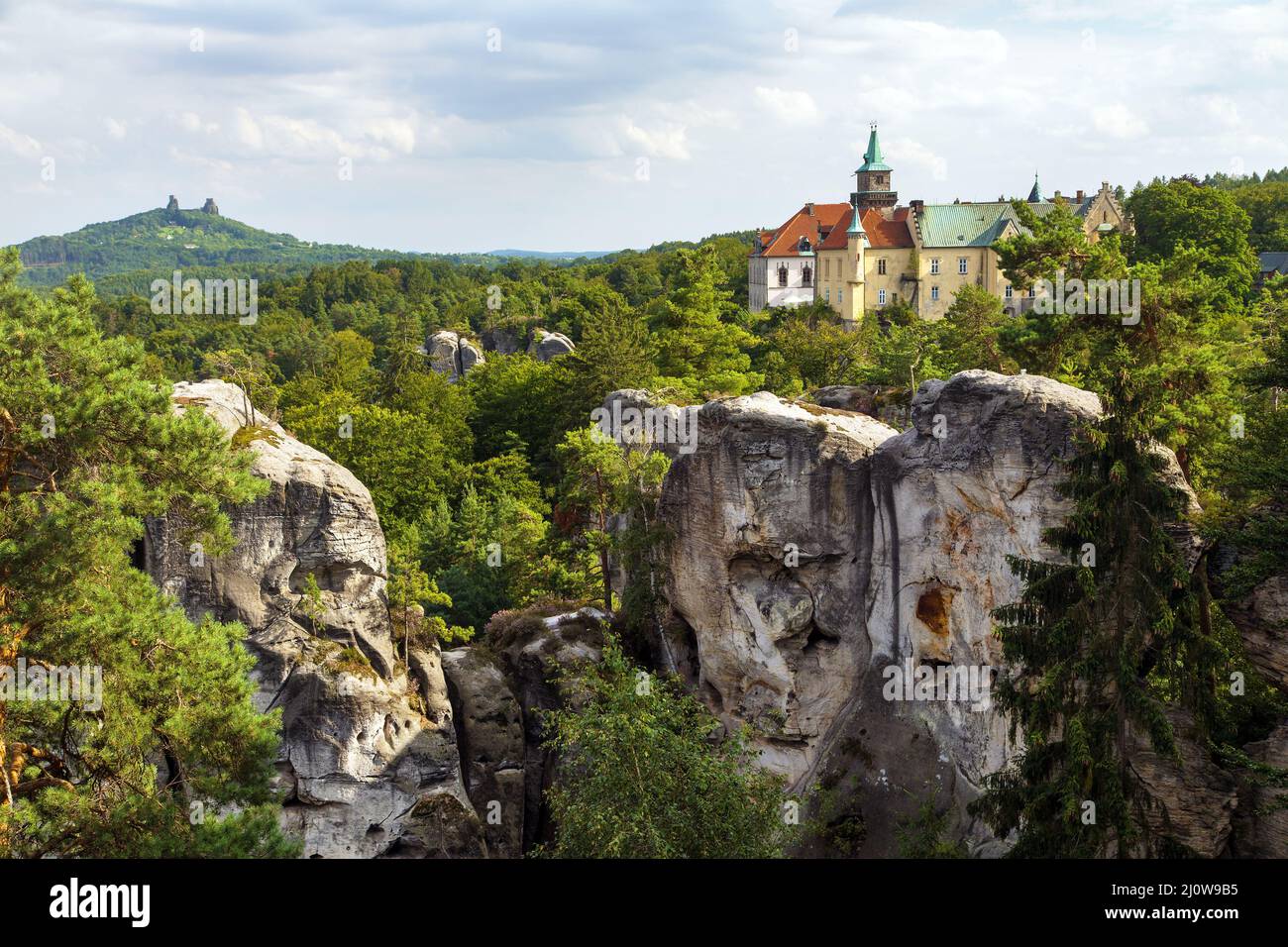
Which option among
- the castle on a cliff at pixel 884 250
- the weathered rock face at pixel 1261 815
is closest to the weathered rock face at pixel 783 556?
the weathered rock face at pixel 1261 815

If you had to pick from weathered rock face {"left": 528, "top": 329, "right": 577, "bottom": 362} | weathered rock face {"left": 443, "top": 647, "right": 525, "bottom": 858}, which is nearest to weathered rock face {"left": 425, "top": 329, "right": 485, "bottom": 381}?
weathered rock face {"left": 528, "top": 329, "right": 577, "bottom": 362}

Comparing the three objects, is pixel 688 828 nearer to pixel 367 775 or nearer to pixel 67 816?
pixel 67 816

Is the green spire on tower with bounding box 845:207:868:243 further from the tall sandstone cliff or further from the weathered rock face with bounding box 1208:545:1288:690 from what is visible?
the weathered rock face with bounding box 1208:545:1288:690

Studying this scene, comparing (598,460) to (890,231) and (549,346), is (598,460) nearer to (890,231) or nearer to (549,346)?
(549,346)

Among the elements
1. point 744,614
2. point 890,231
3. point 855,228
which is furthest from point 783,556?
point 890,231

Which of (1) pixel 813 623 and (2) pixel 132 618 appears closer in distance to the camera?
(2) pixel 132 618
